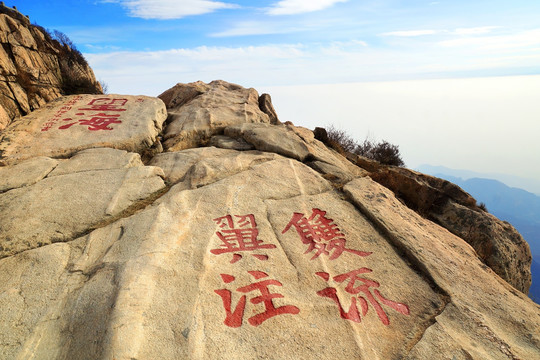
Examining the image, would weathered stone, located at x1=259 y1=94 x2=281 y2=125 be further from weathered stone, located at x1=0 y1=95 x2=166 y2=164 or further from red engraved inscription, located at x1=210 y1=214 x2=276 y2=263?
red engraved inscription, located at x1=210 y1=214 x2=276 y2=263

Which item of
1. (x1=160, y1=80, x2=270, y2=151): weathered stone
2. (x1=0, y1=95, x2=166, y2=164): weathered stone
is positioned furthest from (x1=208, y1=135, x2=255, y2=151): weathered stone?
(x1=0, y1=95, x2=166, y2=164): weathered stone

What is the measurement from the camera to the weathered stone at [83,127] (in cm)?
691

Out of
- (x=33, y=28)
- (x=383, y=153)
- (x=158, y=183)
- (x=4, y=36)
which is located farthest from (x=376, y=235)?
(x=33, y=28)

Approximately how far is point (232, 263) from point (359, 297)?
59.5 inches

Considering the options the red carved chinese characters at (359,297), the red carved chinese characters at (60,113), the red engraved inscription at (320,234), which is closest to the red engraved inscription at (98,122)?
the red carved chinese characters at (60,113)

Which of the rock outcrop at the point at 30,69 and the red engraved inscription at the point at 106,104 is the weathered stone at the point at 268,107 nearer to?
the red engraved inscription at the point at 106,104

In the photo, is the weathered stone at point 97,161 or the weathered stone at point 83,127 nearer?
the weathered stone at point 97,161

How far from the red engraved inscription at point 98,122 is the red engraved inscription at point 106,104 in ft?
1.44

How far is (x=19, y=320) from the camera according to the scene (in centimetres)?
334

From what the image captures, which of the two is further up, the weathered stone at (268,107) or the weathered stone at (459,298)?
the weathered stone at (268,107)

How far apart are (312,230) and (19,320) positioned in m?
3.52

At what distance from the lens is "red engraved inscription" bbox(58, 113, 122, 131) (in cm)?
782

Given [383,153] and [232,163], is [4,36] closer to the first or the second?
[232,163]

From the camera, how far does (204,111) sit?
931 centimetres
